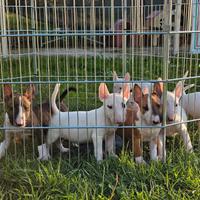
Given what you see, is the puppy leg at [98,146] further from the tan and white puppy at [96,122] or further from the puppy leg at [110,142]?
the puppy leg at [110,142]

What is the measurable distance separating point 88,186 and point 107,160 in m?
0.40

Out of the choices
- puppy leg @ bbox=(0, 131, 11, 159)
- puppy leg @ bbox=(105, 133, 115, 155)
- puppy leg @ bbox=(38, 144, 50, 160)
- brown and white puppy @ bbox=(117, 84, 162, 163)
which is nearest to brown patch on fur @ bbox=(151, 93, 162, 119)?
brown and white puppy @ bbox=(117, 84, 162, 163)

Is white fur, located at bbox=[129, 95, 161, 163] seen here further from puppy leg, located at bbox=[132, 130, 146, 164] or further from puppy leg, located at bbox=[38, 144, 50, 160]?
puppy leg, located at bbox=[38, 144, 50, 160]

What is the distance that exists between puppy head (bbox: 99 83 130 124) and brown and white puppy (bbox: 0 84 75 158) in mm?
533

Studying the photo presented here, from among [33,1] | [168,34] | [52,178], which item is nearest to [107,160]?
[52,178]

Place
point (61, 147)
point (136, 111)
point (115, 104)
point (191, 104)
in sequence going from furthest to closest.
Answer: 1. point (191, 104)
2. point (61, 147)
3. point (136, 111)
4. point (115, 104)

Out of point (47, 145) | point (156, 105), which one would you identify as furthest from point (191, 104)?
point (47, 145)

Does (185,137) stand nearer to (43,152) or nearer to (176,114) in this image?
(176,114)

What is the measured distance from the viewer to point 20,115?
323 cm

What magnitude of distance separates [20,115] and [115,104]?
0.80 metres

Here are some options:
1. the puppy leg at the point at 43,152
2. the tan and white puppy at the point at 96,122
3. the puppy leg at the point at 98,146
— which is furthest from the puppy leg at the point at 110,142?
the puppy leg at the point at 43,152

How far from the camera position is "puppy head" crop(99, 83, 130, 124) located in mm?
3172

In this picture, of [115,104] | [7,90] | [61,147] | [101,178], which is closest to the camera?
[101,178]

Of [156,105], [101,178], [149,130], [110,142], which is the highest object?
[156,105]
